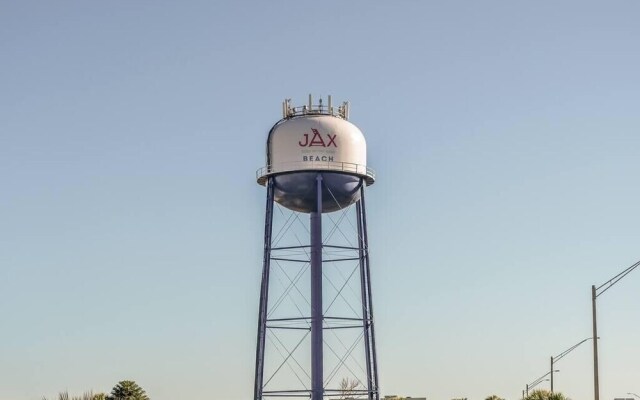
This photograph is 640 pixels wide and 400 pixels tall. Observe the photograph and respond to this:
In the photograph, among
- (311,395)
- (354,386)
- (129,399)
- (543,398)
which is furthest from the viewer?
(129,399)

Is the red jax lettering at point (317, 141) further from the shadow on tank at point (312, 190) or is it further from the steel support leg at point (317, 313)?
the steel support leg at point (317, 313)

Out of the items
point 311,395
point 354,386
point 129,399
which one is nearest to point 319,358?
point 311,395

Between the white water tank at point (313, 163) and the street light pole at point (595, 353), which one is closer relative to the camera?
the street light pole at point (595, 353)

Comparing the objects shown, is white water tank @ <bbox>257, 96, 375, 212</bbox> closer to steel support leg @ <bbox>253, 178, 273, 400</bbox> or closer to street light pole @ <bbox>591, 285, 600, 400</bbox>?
steel support leg @ <bbox>253, 178, 273, 400</bbox>

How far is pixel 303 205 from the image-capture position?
86.4 m

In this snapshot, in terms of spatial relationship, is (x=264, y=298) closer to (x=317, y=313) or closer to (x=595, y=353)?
(x=317, y=313)

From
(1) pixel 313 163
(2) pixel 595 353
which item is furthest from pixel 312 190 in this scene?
(2) pixel 595 353

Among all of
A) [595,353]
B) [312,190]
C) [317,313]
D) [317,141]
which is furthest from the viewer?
[317,141]

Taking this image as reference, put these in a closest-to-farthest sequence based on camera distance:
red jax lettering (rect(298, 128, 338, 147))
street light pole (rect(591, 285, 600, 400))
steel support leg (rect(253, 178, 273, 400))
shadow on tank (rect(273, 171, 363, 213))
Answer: street light pole (rect(591, 285, 600, 400)) < steel support leg (rect(253, 178, 273, 400)) < shadow on tank (rect(273, 171, 363, 213)) < red jax lettering (rect(298, 128, 338, 147))

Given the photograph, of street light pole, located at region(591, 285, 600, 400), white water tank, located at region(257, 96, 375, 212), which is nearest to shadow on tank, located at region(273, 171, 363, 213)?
white water tank, located at region(257, 96, 375, 212)

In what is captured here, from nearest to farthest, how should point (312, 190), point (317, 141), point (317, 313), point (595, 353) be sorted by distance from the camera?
point (595, 353) < point (317, 313) < point (312, 190) < point (317, 141)

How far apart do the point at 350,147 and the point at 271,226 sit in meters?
6.88

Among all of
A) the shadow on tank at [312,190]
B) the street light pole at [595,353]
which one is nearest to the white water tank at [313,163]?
the shadow on tank at [312,190]

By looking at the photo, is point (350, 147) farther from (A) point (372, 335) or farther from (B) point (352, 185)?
(A) point (372, 335)
